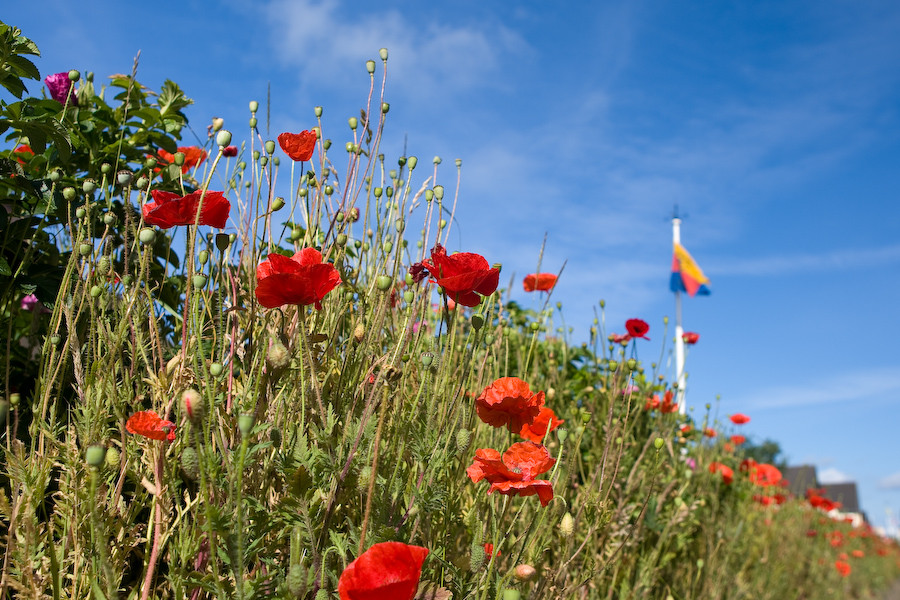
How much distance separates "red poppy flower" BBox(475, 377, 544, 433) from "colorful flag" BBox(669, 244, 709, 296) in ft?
57.8

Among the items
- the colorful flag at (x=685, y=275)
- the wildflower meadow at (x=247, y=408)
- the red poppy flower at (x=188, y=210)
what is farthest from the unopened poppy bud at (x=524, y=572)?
the colorful flag at (x=685, y=275)

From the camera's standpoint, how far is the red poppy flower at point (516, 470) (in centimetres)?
116

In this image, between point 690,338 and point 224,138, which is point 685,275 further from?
point 224,138

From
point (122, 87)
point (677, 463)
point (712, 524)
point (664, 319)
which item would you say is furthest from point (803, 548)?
point (122, 87)

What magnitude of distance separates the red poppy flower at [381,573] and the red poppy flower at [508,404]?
0.45 meters

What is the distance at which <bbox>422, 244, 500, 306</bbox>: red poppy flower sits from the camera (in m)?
1.26

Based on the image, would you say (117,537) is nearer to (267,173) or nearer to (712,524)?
(267,173)

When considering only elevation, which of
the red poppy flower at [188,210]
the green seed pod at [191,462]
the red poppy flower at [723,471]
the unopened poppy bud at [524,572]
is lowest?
the unopened poppy bud at [524,572]

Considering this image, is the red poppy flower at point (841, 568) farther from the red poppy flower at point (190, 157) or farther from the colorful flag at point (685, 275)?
the colorful flag at point (685, 275)

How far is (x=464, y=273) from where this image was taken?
4.15 ft

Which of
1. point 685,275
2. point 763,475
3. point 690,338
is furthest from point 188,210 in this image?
point 685,275

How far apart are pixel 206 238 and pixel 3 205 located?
0.59 meters

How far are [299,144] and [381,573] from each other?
984 millimetres

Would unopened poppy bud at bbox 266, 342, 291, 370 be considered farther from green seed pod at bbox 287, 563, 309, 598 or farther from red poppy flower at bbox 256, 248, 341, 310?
green seed pod at bbox 287, 563, 309, 598
